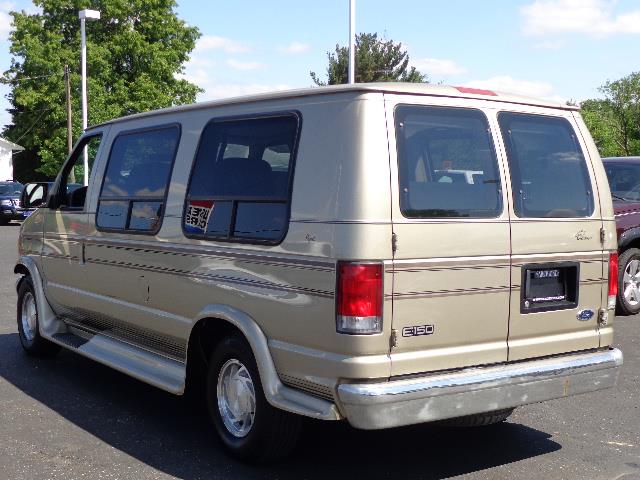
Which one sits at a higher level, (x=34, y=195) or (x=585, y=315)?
(x=34, y=195)

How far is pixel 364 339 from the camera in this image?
4230mm

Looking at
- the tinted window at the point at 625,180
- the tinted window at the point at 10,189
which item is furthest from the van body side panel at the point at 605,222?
the tinted window at the point at 10,189

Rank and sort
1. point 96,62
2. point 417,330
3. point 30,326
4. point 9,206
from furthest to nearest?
point 96,62 < point 9,206 < point 30,326 < point 417,330

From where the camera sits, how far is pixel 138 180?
6.18 metres

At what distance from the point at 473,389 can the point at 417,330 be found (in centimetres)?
46

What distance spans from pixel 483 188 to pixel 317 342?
1.27 meters

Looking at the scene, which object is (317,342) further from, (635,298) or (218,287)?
(635,298)

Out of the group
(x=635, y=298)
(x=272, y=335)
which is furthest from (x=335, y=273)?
(x=635, y=298)

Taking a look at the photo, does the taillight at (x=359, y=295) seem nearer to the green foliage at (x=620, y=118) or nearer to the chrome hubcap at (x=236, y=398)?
the chrome hubcap at (x=236, y=398)

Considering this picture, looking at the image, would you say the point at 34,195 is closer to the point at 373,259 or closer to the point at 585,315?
the point at 373,259

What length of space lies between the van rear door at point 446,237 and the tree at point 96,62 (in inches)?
1729

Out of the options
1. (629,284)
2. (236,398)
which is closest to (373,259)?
(236,398)

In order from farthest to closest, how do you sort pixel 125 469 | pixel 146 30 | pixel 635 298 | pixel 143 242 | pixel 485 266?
1. pixel 146 30
2. pixel 635 298
3. pixel 143 242
4. pixel 125 469
5. pixel 485 266

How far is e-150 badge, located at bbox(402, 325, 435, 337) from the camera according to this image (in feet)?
14.3
